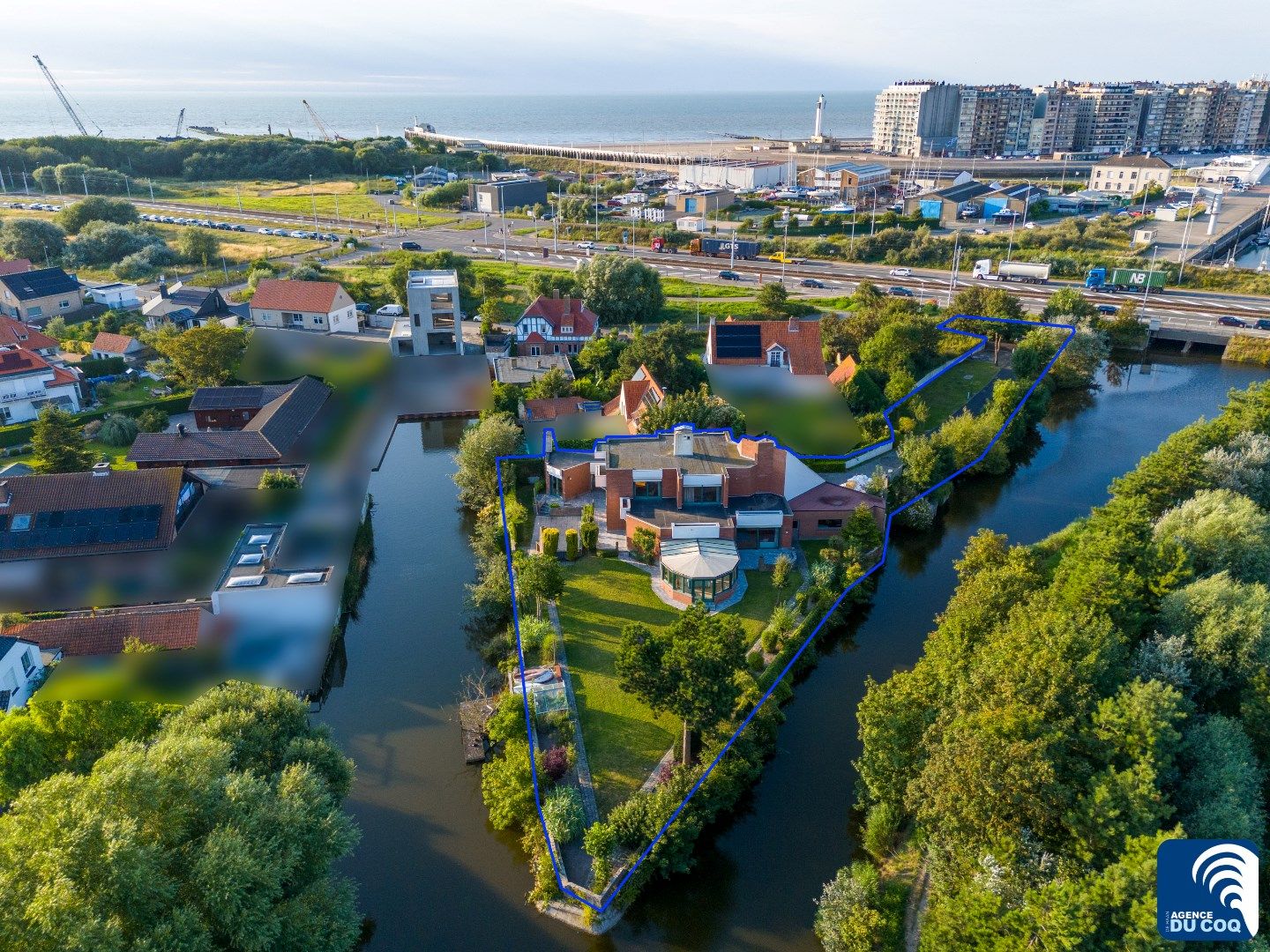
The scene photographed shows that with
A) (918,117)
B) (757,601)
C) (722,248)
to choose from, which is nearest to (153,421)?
(757,601)

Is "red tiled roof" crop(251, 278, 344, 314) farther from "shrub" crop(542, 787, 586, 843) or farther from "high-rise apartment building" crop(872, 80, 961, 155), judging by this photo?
"high-rise apartment building" crop(872, 80, 961, 155)

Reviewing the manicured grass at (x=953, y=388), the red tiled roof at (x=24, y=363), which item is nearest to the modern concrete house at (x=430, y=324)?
the red tiled roof at (x=24, y=363)

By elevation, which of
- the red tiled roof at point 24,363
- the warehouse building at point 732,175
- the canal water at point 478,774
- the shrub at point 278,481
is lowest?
the canal water at point 478,774

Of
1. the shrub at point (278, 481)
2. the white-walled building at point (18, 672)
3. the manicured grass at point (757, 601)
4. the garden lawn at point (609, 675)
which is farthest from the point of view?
the shrub at point (278, 481)

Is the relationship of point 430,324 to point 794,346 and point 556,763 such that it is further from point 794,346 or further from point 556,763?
point 556,763

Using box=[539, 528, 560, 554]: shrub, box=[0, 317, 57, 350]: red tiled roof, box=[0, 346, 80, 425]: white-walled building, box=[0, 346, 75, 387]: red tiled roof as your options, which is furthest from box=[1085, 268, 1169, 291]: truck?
box=[0, 317, 57, 350]: red tiled roof

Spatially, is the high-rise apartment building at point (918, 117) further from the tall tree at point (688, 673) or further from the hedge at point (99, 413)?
the tall tree at point (688, 673)

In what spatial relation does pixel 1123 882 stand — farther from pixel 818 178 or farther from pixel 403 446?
pixel 818 178
